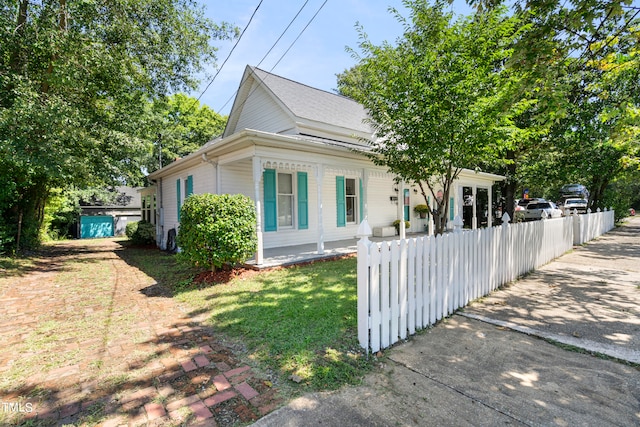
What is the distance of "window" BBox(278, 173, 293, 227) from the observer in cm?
930

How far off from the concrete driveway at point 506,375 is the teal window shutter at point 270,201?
5.97 metres

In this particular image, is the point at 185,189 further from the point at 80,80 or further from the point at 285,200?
the point at 80,80

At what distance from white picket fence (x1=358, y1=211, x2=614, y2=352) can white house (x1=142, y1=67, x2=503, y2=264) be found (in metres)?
3.99

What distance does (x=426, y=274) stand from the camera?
3.58 metres

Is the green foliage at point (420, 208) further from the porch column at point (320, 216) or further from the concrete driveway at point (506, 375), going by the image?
the concrete driveway at point (506, 375)

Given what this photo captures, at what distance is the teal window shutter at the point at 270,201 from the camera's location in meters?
8.74

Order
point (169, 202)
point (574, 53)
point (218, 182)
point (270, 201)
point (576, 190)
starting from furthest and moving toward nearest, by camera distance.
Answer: point (576, 190)
point (169, 202)
point (270, 201)
point (218, 182)
point (574, 53)

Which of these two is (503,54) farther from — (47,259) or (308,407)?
(47,259)

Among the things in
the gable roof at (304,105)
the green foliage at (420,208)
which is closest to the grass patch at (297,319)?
the gable roof at (304,105)

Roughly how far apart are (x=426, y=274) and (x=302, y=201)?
6445mm

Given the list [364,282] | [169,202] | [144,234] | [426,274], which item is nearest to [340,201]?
[169,202]

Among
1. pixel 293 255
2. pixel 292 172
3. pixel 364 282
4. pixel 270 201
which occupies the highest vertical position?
pixel 292 172

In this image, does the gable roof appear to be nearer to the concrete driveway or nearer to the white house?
the white house

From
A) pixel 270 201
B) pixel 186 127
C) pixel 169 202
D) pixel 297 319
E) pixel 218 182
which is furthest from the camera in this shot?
pixel 186 127
